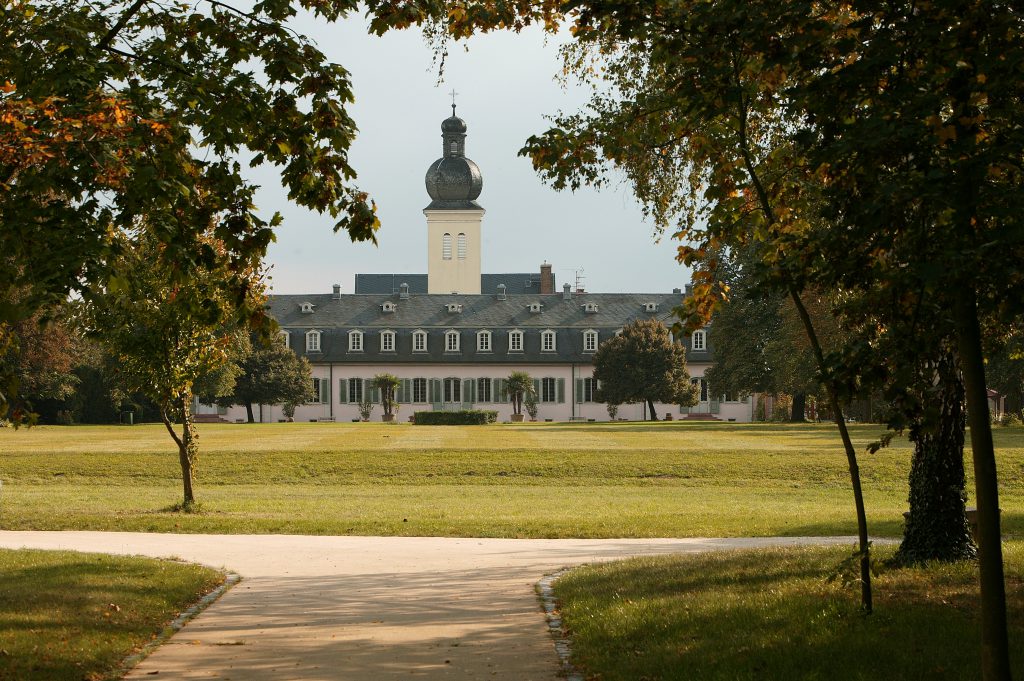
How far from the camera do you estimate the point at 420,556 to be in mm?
13836

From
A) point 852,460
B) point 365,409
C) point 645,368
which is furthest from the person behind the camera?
point 365,409

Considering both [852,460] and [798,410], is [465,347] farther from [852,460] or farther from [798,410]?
[852,460]

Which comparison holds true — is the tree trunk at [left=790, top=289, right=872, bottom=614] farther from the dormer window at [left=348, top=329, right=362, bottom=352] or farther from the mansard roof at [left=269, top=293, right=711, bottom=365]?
the dormer window at [left=348, top=329, right=362, bottom=352]

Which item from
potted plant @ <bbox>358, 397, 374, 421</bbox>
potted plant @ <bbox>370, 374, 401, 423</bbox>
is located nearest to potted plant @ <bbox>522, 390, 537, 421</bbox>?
potted plant @ <bbox>370, 374, 401, 423</bbox>

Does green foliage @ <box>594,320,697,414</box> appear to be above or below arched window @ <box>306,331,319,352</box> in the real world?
below

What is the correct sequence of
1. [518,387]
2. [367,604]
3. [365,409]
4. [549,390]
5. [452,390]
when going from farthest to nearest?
[452,390], [549,390], [365,409], [518,387], [367,604]

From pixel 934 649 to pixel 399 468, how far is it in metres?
22.2

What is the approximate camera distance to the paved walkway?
7469 millimetres

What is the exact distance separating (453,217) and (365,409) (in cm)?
2897

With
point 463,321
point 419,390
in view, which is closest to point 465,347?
point 463,321

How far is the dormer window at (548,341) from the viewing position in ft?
245

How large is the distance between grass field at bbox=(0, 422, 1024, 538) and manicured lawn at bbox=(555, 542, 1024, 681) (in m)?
6.41

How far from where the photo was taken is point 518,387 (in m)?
69.6

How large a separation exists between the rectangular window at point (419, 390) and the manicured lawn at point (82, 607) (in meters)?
60.7
